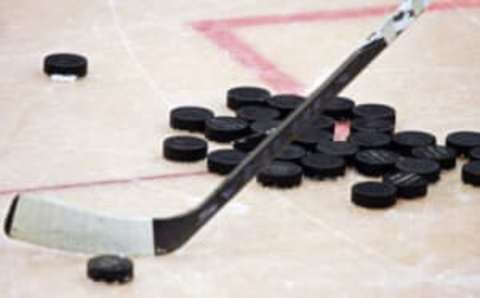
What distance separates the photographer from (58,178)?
11.3ft

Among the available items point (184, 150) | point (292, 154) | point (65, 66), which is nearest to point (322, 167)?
point (292, 154)

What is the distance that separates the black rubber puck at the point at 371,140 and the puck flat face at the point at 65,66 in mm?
781

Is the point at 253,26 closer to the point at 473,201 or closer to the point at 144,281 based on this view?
the point at 473,201

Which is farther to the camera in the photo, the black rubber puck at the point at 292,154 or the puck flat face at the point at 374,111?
the puck flat face at the point at 374,111

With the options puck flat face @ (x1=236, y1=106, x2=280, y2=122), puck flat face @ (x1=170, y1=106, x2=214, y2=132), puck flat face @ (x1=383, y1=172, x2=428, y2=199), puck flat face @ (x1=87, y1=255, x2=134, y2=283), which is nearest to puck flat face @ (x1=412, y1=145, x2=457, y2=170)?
puck flat face @ (x1=383, y1=172, x2=428, y2=199)

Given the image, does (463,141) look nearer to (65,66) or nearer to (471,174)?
(471,174)

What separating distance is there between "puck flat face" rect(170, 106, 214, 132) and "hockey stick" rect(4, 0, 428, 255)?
745 millimetres

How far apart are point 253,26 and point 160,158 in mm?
1050

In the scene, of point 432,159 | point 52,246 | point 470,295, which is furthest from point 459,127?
point 52,246

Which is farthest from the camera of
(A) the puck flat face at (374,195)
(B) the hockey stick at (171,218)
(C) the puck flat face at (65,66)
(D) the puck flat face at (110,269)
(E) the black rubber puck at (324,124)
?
(C) the puck flat face at (65,66)

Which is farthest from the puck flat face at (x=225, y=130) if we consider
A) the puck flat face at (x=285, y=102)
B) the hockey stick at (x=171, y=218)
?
the hockey stick at (x=171, y=218)

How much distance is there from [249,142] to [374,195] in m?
0.37

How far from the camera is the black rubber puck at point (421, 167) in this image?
11.3 ft

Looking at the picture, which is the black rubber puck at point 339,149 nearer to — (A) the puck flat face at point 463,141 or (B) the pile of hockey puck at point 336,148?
(B) the pile of hockey puck at point 336,148
